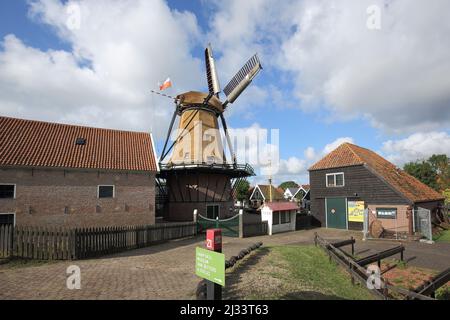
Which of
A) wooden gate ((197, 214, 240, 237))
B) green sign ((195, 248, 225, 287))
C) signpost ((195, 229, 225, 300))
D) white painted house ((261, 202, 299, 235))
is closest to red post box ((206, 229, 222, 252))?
signpost ((195, 229, 225, 300))

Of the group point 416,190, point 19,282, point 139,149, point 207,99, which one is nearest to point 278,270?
point 19,282

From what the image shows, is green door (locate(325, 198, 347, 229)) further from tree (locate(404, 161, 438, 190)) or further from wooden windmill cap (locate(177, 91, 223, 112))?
tree (locate(404, 161, 438, 190))

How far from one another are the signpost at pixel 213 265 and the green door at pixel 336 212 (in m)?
21.3

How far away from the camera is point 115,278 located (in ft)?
29.1

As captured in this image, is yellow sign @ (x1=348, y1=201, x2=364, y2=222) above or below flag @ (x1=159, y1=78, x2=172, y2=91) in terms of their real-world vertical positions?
below

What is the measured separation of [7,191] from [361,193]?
24.0 meters

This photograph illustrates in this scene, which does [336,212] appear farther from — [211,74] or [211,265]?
[211,265]

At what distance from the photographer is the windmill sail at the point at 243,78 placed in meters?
30.4

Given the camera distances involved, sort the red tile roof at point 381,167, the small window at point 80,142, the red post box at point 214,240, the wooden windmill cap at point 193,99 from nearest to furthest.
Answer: the red post box at point 214,240, the small window at point 80,142, the red tile roof at point 381,167, the wooden windmill cap at point 193,99

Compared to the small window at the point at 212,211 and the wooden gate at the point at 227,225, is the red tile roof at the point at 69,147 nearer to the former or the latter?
the wooden gate at the point at 227,225

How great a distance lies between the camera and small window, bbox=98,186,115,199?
61.3 ft

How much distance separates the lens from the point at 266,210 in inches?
847

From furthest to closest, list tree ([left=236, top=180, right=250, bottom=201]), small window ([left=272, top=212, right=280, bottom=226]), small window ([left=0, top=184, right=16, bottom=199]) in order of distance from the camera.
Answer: tree ([left=236, top=180, right=250, bottom=201]), small window ([left=272, top=212, right=280, bottom=226]), small window ([left=0, top=184, right=16, bottom=199])

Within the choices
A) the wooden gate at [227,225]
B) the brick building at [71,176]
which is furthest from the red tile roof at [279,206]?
the brick building at [71,176]
